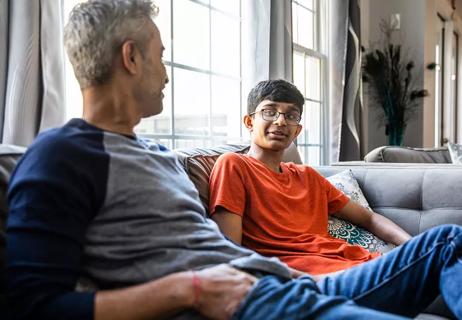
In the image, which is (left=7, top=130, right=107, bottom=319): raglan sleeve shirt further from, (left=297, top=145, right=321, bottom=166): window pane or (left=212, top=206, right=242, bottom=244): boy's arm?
(left=297, top=145, right=321, bottom=166): window pane

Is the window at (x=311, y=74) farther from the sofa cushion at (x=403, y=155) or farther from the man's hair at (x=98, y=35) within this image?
the man's hair at (x=98, y=35)

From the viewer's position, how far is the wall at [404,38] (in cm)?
504

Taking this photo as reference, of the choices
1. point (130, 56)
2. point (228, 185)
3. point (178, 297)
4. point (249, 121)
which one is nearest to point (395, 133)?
point (249, 121)

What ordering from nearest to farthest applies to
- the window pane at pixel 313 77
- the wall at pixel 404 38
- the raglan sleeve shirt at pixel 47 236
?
the raglan sleeve shirt at pixel 47 236
the window pane at pixel 313 77
the wall at pixel 404 38

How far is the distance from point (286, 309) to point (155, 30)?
0.61 meters

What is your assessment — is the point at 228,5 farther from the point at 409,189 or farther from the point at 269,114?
the point at 409,189

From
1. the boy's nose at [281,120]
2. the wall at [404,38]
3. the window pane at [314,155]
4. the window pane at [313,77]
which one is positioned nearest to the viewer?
the boy's nose at [281,120]

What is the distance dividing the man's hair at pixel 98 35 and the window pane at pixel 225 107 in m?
1.69

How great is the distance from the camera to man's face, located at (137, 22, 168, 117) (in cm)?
100

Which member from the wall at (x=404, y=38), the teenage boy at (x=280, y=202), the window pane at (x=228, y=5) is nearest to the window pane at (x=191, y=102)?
the window pane at (x=228, y=5)

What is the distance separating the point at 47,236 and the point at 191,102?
1.79 metres

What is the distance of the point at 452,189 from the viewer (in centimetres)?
183

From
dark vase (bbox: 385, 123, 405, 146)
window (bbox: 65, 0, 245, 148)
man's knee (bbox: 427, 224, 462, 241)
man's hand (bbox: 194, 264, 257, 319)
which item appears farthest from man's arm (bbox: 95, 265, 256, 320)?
dark vase (bbox: 385, 123, 405, 146)

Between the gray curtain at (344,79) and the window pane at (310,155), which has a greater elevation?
the gray curtain at (344,79)
